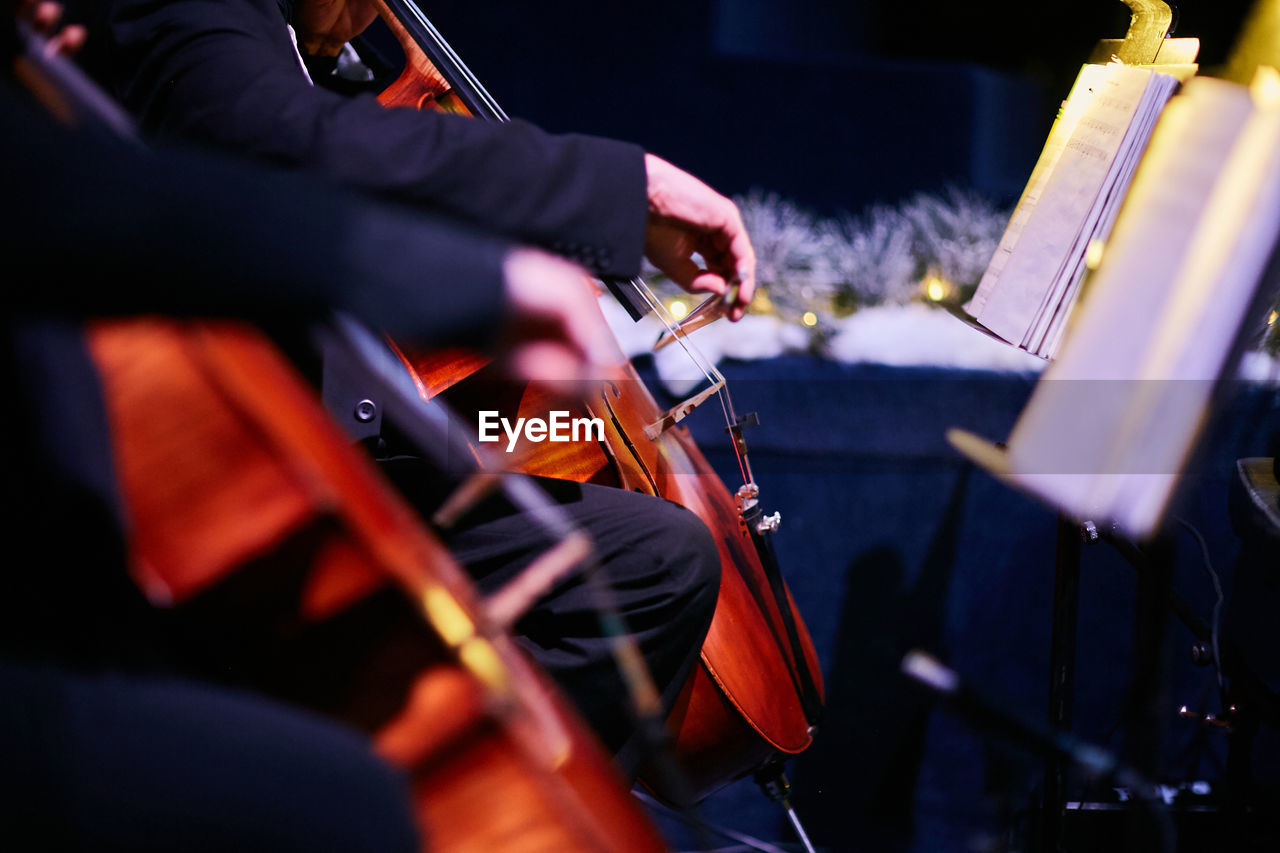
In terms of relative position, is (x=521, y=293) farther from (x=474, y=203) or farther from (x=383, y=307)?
(x=474, y=203)

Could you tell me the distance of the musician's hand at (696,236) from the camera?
0.71 meters

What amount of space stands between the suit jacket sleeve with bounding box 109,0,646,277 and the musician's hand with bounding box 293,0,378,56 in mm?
441

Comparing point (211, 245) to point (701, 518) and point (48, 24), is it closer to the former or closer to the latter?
point (48, 24)

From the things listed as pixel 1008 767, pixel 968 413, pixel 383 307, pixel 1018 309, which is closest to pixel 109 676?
pixel 383 307

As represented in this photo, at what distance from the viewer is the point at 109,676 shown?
44cm

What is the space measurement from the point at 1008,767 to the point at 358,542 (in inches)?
19.5

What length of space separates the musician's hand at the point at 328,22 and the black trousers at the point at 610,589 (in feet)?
1.86

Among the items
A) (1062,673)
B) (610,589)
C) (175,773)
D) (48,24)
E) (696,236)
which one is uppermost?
(48,24)

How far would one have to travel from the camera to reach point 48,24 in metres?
0.52

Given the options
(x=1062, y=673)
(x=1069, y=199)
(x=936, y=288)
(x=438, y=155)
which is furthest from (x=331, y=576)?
(x=936, y=288)

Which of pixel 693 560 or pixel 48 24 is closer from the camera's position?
pixel 48 24

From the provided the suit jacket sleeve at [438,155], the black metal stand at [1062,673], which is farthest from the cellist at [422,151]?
the black metal stand at [1062,673]

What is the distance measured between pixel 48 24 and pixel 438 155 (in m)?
0.25

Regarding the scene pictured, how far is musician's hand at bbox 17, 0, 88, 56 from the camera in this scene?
0.52 metres
